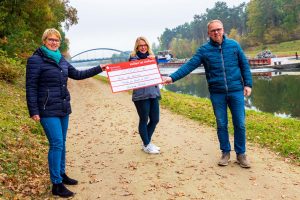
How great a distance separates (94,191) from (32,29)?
1050 inches

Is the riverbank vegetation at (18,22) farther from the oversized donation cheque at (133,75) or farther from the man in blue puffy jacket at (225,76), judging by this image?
the man in blue puffy jacket at (225,76)

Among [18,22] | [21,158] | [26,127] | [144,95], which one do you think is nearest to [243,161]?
[144,95]

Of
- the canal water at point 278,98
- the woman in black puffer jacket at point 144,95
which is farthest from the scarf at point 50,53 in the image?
the canal water at point 278,98

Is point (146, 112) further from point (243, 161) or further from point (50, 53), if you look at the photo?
point (50, 53)

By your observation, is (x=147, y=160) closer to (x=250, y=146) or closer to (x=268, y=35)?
(x=250, y=146)

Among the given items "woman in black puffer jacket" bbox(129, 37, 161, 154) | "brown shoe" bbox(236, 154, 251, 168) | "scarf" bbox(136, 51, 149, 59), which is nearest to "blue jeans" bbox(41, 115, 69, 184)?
"woman in black puffer jacket" bbox(129, 37, 161, 154)

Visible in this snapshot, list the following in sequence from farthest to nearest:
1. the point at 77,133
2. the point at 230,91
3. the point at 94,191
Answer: the point at 77,133 → the point at 230,91 → the point at 94,191

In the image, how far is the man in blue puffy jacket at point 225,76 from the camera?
643 centimetres

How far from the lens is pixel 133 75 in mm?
7273

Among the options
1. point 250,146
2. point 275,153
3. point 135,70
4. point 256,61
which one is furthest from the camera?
point 256,61

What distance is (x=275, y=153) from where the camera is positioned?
789cm

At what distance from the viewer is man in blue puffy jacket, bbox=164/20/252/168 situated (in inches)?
253

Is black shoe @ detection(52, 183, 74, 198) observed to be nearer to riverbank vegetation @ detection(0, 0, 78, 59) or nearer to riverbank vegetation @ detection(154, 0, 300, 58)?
riverbank vegetation @ detection(0, 0, 78, 59)

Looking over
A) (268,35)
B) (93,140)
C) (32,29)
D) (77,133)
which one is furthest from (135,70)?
(268,35)
